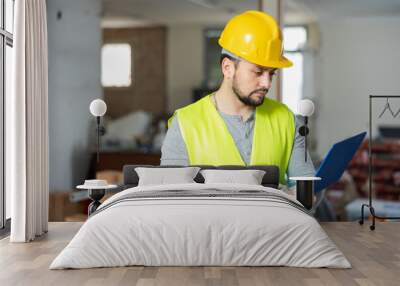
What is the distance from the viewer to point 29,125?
5.16 m

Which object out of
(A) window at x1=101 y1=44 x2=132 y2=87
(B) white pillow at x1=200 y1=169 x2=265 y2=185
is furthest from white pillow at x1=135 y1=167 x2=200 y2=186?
(A) window at x1=101 y1=44 x2=132 y2=87

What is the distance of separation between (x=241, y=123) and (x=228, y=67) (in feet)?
1.57

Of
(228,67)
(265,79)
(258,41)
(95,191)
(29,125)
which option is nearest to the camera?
(29,125)

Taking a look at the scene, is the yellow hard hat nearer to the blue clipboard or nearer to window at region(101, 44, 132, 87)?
the blue clipboard

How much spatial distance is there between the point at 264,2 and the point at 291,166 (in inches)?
80.6

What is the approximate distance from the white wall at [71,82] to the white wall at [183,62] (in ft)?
2.44

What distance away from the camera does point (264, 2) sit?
22.9 ft

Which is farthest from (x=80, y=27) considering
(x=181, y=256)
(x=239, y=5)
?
(x=181, y=256)

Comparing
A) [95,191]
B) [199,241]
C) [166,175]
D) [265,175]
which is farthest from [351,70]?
[199,241]

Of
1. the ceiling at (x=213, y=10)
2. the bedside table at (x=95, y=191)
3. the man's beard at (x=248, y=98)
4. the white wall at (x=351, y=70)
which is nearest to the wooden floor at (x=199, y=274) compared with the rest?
the bedside table at (x=95, y=191)

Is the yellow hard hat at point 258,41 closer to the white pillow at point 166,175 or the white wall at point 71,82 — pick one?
the white pillow at point 166,175

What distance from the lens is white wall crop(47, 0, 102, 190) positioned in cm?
690

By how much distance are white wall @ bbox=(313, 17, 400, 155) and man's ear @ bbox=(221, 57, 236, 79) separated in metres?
1.73

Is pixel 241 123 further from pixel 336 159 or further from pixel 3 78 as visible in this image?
pixel 3 78
